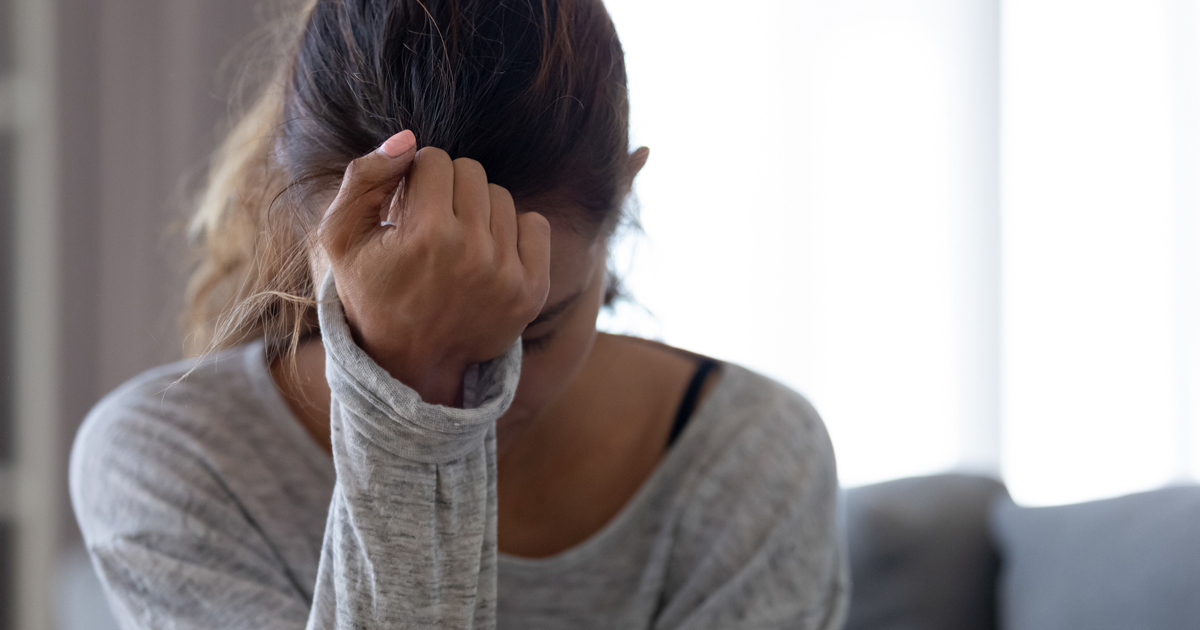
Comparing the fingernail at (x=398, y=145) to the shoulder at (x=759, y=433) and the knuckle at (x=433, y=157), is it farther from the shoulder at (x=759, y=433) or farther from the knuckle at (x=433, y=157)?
the shoulder at (x=759, y=433)

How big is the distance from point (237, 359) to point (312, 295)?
28 cm

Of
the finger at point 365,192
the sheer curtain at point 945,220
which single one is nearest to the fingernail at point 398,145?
the finger at point 365,192

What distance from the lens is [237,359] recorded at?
75 cm

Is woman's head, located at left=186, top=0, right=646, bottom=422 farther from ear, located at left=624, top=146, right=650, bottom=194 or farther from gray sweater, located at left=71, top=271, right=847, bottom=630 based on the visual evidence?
gray sweater, located at left=71, top=271, right=847, bottom=630

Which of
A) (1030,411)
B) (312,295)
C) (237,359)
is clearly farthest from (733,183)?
(312,295)

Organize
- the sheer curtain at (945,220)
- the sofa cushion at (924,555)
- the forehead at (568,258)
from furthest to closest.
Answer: the sheer curtain at (945,220), the sofa cushion at (924,555), the forehead at (568,258)

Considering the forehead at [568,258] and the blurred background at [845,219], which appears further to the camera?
the blurred background at [845,219]

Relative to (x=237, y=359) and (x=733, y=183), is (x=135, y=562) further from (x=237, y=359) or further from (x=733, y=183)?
(x=733, y=183)

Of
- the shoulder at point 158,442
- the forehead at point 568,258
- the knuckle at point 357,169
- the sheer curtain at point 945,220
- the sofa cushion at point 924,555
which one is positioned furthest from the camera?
the sheer curtain at point 945,220

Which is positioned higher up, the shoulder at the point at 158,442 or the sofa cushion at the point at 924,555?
the shoulder at the point at 158,442

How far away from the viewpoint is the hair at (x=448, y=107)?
1.56 ft

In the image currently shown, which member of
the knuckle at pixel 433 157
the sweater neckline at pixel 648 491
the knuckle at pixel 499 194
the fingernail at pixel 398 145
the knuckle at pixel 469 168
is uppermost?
the fingernail at pixel 398 145

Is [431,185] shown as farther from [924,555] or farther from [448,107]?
[924,555]

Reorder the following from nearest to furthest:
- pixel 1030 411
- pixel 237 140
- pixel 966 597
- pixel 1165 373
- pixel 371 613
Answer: pixel 371 613 < pixel 237 140 < pixel 966 597 < pixel 1165 373 < pixel 1030 411
